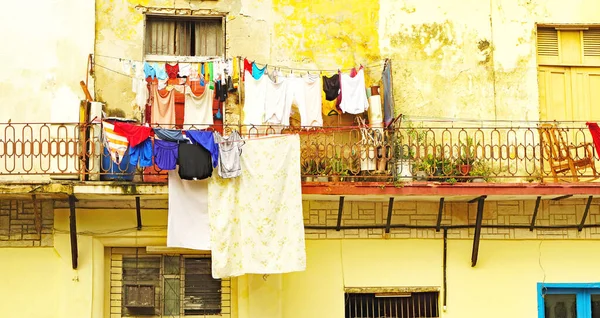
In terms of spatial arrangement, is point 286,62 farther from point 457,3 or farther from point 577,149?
point 577,149

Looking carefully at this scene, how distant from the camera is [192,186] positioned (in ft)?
39.2

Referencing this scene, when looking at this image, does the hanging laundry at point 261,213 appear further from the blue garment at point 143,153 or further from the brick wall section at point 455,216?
the brick wall section at point 455,216

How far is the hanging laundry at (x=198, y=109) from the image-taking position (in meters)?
12.9

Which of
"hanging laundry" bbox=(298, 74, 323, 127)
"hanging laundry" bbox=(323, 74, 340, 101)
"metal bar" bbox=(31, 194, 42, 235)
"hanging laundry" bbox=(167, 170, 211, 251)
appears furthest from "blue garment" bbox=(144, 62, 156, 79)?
"hanging laundry" bbox=(323, 74, 340, 101)

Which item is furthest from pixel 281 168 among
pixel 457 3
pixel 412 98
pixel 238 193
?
pixel 457 3

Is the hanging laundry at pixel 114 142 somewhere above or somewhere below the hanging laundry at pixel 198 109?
below

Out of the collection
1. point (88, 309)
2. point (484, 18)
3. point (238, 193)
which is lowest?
point (88, 309)

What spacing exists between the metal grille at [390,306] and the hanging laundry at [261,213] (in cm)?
166

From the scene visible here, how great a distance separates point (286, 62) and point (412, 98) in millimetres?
2054

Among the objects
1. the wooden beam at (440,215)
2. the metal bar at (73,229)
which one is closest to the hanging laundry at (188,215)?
the metal bar at (73,229)

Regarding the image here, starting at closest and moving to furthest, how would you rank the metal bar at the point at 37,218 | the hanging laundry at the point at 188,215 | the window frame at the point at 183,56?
the hanging laundry at the point at 188,215 → the metal bar at the point at 37,218 → the window frame at the point at 183,56

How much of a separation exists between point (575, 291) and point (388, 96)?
4.16 m

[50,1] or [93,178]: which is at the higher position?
[50,1]

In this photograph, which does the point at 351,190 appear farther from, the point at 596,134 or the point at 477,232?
the point at 596,134
